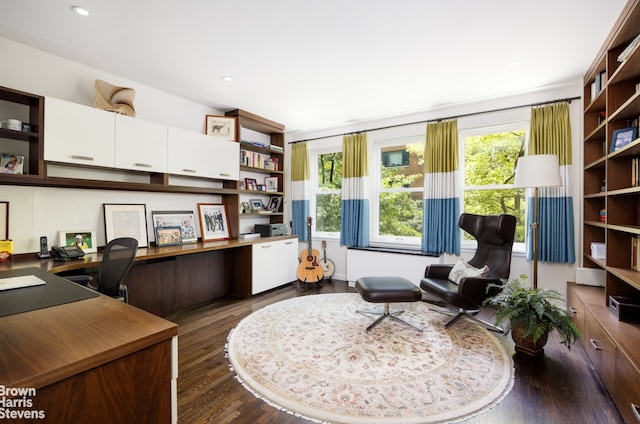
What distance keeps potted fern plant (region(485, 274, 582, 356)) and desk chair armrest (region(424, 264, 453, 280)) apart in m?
0.78

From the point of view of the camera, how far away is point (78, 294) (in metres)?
1.34

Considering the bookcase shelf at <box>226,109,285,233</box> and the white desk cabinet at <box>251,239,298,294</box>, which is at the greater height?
the bookcase shelf at <box>226,109,285,233</box>

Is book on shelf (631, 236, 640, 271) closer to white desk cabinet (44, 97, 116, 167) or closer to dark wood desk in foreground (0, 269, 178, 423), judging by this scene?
dark wood desk in foreground (0, 269, 178, 423)

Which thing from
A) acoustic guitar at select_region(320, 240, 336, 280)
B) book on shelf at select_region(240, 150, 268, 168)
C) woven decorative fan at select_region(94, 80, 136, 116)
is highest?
woven decorative fan at select_region(94, 80, 136, 116)

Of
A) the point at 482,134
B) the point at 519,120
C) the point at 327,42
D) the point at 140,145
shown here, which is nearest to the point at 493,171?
the point at 482,134

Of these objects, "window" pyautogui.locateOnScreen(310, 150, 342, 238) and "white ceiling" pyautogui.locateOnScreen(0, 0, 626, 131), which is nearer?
"white ceiling" pyautogui.locateOnScreen(0, 0, 626, 131)

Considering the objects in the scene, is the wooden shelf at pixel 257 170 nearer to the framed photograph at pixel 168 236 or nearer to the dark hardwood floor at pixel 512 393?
the framed photograph at pixel 168 236

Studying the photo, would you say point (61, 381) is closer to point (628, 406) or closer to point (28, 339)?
point (28, 339)

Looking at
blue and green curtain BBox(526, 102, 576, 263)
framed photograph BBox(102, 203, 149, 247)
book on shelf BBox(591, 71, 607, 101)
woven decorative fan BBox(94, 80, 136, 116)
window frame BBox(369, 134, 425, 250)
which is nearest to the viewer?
book on shelf BBox(591, 71, 607, 101)

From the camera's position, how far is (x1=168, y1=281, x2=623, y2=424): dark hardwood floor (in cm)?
164

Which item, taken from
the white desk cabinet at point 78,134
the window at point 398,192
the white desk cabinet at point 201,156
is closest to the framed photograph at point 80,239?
the white desk cabinet at point 78,134

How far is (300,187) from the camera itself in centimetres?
503

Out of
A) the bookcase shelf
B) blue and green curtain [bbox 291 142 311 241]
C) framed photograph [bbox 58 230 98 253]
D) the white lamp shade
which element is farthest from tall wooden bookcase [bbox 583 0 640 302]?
framed photograph [bbox 58 230 98 253]

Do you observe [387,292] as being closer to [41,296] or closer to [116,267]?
[116,267]
